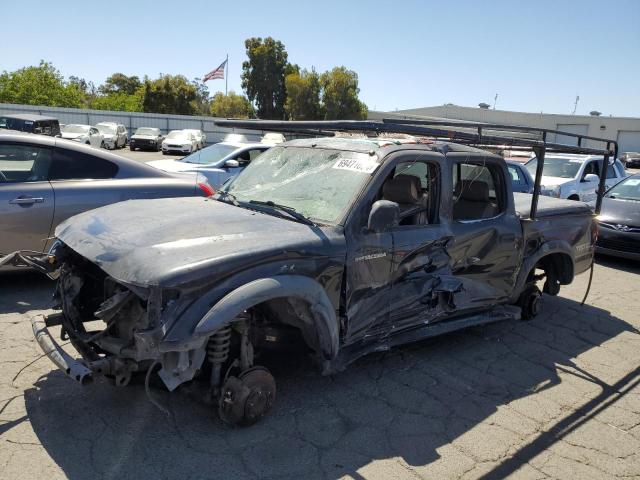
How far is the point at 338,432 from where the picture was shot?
3.44 metres

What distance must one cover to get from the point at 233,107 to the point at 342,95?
13.7 meters

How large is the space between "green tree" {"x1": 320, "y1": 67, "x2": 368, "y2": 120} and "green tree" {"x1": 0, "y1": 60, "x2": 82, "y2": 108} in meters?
22.6

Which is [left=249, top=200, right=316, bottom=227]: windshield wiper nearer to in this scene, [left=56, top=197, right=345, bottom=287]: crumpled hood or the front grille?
[left=56, top=197, right=345, bottom=287]: crumpled hood

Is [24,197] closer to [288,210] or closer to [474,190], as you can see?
[288,210]

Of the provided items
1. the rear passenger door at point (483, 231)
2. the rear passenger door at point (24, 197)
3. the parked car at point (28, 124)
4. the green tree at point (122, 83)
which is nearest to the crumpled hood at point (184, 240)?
the rear passenger door at point (483, 231)

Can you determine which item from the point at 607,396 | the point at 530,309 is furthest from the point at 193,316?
the point at 530,309

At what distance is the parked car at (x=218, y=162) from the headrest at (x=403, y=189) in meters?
6.48

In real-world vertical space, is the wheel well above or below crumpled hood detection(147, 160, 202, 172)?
below

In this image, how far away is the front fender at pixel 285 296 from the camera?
2826mm

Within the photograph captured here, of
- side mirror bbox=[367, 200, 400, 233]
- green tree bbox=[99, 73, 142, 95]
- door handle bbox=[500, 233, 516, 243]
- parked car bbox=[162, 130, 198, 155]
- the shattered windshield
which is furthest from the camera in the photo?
green tree bbox=[99, 73, 142, 95]

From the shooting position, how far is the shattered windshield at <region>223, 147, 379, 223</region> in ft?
12.6

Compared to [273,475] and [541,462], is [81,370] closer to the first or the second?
[273,475]

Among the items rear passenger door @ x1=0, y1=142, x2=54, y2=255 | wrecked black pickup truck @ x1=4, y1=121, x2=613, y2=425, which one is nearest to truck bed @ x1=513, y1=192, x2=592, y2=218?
wrecked black pickup truck @ x1=4, y1=121, x2=613, y2=425

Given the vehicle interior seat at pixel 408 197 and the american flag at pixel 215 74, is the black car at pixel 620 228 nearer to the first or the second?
the vehicle interior seat at pixel 408 197
